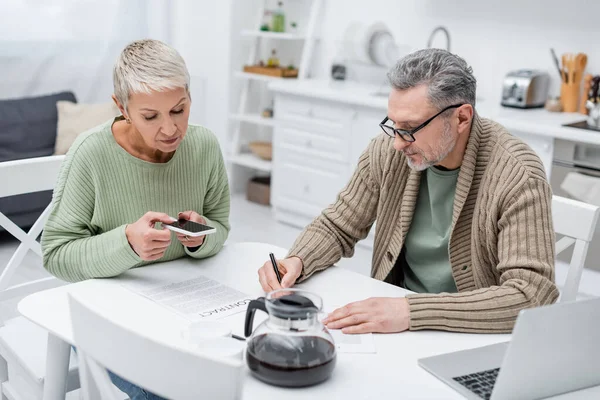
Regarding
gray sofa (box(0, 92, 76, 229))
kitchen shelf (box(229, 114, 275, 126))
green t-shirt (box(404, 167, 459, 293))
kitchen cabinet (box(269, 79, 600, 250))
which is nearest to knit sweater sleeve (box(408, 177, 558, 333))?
green t-shirt (box(404, 167, 459, 293))

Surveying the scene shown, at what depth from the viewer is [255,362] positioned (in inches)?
51.7

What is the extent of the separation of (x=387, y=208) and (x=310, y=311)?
776 millimetres

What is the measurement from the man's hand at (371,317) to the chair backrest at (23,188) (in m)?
0.96

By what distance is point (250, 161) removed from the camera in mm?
5070

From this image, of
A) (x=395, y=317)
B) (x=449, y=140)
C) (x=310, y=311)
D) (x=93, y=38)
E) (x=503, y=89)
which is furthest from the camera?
(x=93, y=38)

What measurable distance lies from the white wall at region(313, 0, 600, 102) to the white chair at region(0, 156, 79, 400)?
275cm

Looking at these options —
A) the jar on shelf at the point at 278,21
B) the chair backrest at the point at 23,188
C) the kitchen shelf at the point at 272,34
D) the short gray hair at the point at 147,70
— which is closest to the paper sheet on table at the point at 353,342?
the short gray hair at the point at 147,70

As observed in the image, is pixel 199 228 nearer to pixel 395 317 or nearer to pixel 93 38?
pixel 395 317

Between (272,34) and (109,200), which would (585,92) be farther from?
(109,200)

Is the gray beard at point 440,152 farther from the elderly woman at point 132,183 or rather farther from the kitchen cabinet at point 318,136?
the kitchen cabinet at point 318,136

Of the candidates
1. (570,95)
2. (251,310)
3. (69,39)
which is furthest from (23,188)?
(69,39)

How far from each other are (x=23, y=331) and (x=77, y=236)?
40cm

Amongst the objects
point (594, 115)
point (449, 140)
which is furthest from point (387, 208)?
point (594, 115)

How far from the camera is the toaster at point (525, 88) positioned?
12.6 ft
